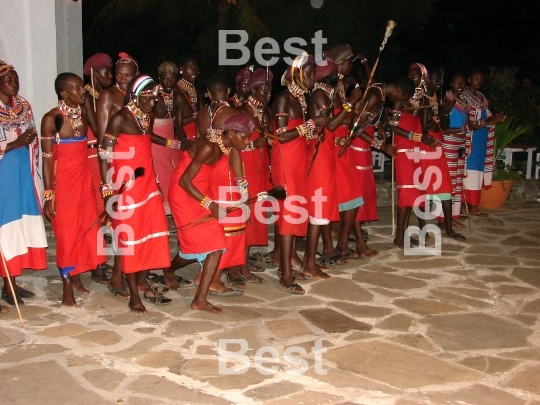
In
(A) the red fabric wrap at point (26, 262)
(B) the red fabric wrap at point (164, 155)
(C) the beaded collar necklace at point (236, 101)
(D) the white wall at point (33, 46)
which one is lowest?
(A) the red fabric wrap at point (26, 262)

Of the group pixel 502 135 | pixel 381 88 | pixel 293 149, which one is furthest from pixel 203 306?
pixel 502 135

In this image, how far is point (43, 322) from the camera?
564 centimetres

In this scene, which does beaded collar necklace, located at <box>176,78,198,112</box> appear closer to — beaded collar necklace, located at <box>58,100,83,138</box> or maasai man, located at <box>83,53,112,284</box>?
maasai man, located at <box>83,53,112,284</box>

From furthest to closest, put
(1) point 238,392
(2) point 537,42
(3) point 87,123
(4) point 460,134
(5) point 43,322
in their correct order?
(2) point 537,42 < (4) point 460,134 < (3) point 87,123 < (5) point 43,322 < (1) point 238,392

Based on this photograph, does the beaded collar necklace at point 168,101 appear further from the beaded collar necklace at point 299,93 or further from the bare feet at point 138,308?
the bare feet at point 138,308

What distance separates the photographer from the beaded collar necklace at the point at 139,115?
5.68 meters

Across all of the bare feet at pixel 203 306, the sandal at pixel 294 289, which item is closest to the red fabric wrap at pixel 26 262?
the bare feet at pixel 203 306

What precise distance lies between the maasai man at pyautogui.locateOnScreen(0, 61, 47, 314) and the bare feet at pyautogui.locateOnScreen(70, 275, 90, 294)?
1.22ft

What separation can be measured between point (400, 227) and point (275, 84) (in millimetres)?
11714

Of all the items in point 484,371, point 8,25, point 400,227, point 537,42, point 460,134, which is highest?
point 537,42

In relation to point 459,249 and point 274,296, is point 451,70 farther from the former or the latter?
point 274,296

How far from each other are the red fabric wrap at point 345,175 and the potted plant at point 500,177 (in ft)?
13.5

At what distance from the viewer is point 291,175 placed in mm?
6453

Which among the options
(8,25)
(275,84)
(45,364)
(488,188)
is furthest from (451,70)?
(45,364)
